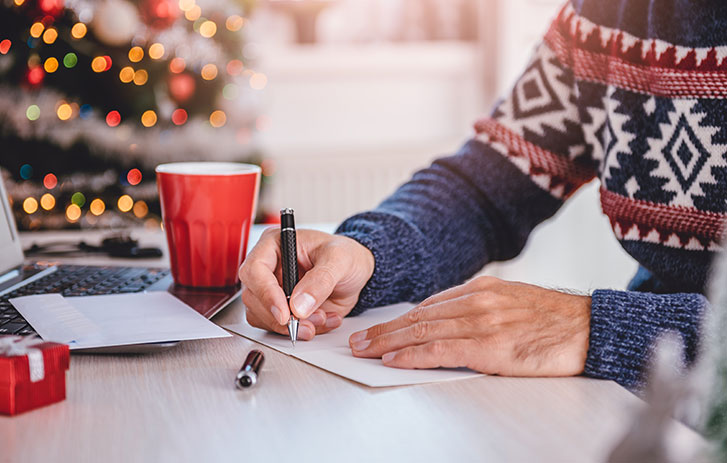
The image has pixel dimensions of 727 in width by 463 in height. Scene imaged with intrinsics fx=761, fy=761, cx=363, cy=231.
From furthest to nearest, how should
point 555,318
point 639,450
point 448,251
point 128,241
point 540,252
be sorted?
point 540,252 < point 128,241 < point 448,251 < point 555,318 < point 639,450

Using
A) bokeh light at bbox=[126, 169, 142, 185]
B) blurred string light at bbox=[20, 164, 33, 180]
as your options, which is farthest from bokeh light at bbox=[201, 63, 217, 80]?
blurred string light at bbox=[20, 164, 33, 180]

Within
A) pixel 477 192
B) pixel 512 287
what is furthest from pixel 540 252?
pixel 512 287

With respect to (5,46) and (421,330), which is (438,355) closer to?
(421,330)

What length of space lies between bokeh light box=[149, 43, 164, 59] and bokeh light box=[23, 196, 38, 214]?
21.4 inches

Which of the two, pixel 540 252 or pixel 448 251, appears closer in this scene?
pixel 448 251

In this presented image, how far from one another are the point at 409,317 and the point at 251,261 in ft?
0.53

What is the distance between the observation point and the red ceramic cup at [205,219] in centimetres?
83

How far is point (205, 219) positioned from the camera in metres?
0.84

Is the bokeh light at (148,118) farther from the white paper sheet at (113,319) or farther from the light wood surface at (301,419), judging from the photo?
the light wood surface at (301,419)

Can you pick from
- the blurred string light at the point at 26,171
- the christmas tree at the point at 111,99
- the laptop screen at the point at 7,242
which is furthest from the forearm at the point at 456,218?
the blurred string light at the point at 26,171

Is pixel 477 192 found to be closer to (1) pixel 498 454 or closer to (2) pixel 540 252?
(1) pixel 498 454

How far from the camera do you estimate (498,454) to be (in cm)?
44

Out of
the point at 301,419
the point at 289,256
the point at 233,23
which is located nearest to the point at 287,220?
the point at 289,256

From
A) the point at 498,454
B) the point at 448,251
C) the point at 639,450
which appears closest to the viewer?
the point at 639,450
